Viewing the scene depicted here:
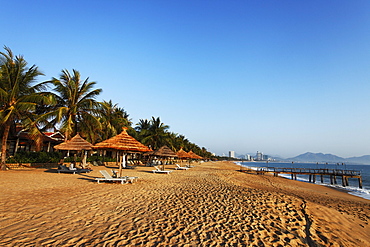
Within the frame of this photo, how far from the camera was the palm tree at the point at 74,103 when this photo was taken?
1638 cm

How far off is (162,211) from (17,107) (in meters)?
13.6

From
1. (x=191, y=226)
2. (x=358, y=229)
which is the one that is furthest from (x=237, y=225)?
(x=358, y=229)

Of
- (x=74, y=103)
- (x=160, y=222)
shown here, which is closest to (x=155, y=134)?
(x=74, y=103)

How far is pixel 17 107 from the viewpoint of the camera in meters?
13.5

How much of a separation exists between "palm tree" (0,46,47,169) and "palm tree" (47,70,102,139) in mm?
1906

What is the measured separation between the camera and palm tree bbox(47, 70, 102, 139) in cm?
1638

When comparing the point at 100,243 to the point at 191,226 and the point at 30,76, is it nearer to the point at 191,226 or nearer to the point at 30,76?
the point at 191,226

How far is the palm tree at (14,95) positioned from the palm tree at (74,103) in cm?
191

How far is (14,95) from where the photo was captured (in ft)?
45.2

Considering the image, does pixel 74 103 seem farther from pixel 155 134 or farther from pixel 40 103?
pixel 155 134

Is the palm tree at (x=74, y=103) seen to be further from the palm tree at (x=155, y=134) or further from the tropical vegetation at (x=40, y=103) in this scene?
the palm tree at (x=155, y=134)

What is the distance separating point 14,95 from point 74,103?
409cm

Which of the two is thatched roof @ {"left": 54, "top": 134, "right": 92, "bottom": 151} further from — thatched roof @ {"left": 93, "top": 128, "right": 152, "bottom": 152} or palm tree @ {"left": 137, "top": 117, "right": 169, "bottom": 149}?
palm tree @ {"left": 137, "top": 117, "right": 169, "bottom": 149}

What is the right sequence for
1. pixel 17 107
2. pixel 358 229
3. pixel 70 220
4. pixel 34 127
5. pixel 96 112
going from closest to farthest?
pixel 70 220
pixel 358 229
pixel 17 107
pixel 34 127
pixel 96 112
